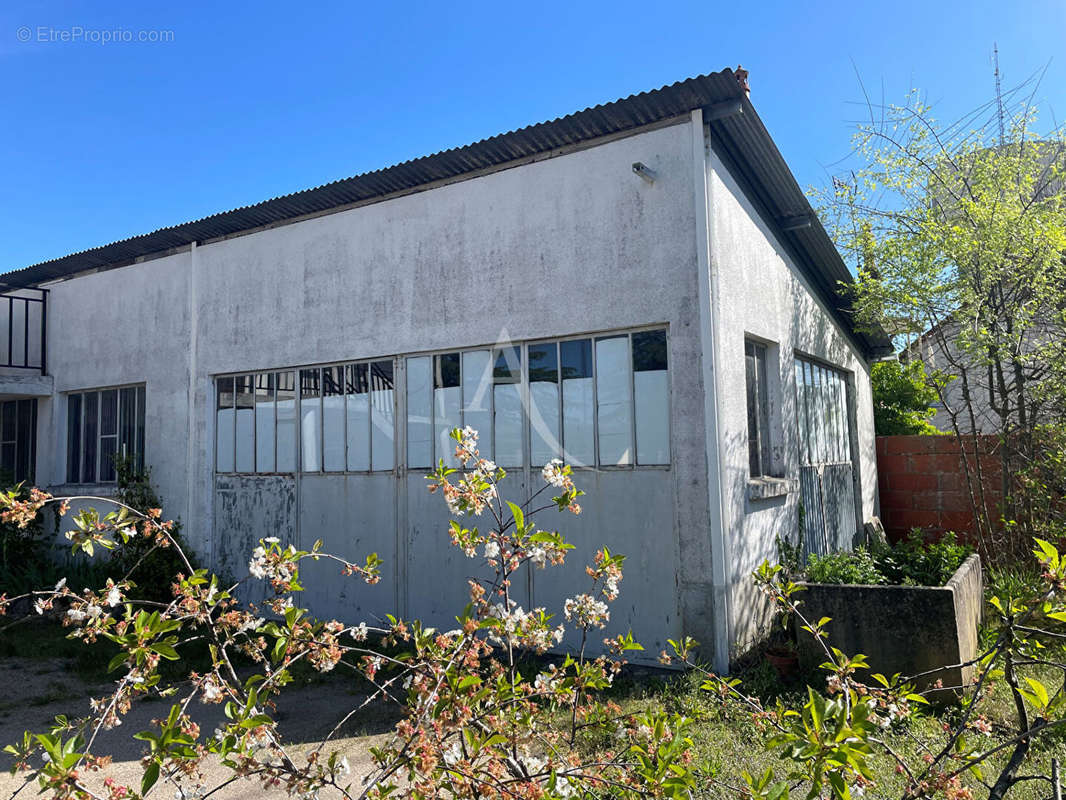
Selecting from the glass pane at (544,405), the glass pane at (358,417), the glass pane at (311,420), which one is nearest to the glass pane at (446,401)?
the glass pane at (544,405)

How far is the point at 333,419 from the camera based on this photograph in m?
8.10

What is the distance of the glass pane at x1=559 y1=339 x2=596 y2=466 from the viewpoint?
257 inches

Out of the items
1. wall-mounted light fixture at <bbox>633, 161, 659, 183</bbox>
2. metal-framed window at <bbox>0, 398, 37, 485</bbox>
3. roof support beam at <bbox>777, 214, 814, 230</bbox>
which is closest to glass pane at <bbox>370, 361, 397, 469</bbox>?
wall-mounted light fixture at <bbox>633, 161, 659, 183</bbox>

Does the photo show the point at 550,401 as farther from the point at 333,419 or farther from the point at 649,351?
the point at 333,419

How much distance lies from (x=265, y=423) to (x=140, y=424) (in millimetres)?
2596

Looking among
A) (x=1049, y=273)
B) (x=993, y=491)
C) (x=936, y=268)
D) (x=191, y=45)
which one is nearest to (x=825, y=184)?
(x=936, y=268)

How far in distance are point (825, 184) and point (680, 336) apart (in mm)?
6387

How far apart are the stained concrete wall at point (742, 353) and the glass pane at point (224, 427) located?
6.08 meters

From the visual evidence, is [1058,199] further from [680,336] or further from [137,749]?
[137,749]

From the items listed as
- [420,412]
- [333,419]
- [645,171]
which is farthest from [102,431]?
[645,171]

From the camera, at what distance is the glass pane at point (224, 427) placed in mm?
8992

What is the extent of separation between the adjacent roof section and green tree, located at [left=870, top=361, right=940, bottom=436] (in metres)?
4.13

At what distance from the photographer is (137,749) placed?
5051 mm

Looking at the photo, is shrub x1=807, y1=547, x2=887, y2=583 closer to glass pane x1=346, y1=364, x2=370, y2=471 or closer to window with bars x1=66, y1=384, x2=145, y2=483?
glass pane x1=346, y1=364, x2=370, y2=471
